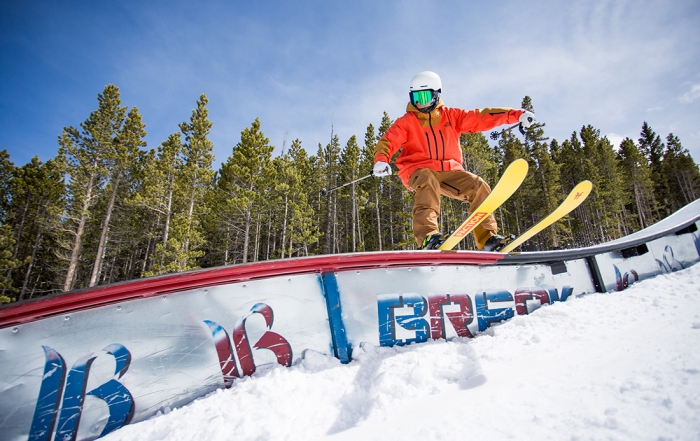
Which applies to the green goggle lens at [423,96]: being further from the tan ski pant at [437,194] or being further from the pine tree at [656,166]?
the pine tree at [656,166]

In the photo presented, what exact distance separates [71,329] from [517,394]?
2.26m

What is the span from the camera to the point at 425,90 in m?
3.06

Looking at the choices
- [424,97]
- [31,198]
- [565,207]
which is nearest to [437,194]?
[424,97]

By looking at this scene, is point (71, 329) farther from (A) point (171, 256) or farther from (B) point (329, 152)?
(B) point (329, 152)

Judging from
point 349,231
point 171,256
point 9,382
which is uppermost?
point 349,231

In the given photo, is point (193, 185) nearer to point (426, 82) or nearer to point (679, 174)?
point (426, 82)

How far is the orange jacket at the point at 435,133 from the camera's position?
308 cm

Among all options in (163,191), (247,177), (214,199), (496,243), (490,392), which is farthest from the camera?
(214,199)

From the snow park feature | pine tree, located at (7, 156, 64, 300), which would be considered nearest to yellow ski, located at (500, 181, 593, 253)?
the snow park feature

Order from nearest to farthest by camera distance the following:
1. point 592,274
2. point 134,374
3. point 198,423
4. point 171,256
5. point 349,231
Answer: point 198,423, point 134,374, point 592,274, point 171,256, point 349,231

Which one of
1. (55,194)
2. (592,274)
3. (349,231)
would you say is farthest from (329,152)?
(592,274)

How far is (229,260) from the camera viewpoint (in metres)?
26.8

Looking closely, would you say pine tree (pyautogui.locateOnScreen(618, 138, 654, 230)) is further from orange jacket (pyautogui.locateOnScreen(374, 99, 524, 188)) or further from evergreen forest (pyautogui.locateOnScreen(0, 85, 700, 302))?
orange jacket (pyautogui.locateOnScreen(374, 99, 524, 188))

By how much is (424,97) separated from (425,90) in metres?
0.08
